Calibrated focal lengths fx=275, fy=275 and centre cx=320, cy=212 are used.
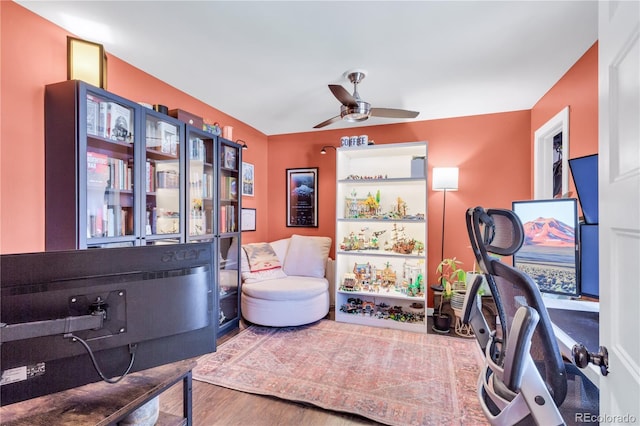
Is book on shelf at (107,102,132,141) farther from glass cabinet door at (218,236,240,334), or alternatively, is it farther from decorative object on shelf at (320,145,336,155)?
decorative object on shelf at (320,145,336,155)

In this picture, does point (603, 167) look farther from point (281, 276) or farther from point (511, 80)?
point (281, 276)

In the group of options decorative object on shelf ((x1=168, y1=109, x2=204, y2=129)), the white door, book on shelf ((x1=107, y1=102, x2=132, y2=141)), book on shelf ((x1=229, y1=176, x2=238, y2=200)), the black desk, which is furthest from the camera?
book on shelf ((x1=229, y1=176, x2=238, y2=200))

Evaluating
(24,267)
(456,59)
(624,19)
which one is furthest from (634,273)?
(456,59)

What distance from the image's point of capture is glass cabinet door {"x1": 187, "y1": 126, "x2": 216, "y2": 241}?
260 cm

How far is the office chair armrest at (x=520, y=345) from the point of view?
2.73 feet

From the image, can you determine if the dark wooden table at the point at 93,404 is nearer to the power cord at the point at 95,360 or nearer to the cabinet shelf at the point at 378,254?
the power cord at the point at 95,360

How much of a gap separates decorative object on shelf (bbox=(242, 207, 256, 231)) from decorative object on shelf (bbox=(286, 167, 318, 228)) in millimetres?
525

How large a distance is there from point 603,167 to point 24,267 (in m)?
1.45

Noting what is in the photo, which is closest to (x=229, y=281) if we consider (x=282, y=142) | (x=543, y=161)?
(x=282, y=142)

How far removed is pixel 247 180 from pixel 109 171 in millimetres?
1982

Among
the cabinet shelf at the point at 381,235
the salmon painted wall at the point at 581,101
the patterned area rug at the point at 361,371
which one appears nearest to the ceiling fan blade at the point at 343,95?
the cabinet shelf at the point at 381,235

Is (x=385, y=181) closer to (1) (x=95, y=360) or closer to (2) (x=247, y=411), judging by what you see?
(2) (x=247, y=411)

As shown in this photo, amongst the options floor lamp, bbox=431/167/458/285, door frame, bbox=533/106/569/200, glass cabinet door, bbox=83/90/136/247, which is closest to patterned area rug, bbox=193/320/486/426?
glass cabinet door, bbox=83/90/136/247

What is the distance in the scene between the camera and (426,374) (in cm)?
222
